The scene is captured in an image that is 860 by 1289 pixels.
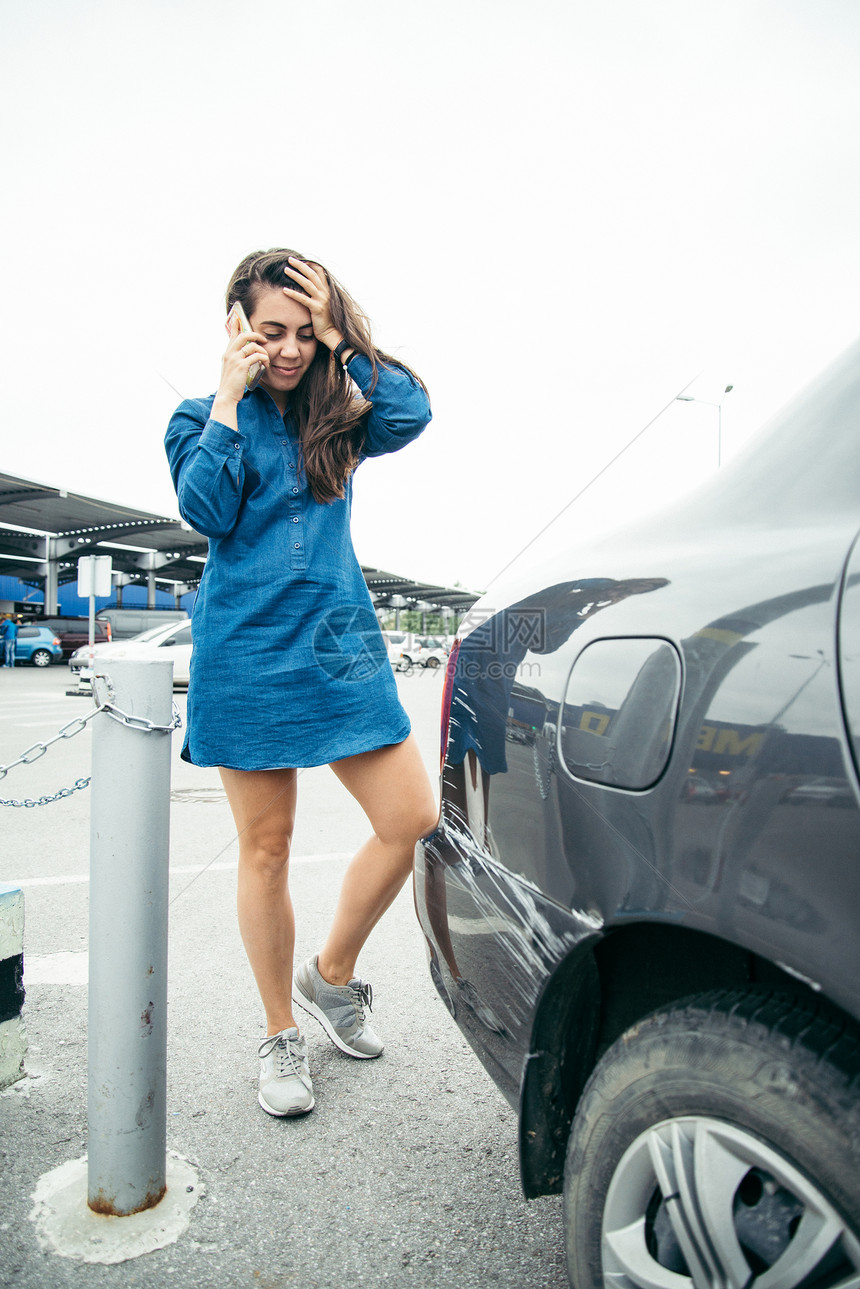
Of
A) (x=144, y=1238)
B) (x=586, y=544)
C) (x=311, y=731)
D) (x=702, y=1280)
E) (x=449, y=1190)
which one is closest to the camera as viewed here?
(x=702, y=1280)

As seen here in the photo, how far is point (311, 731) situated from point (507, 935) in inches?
28.5

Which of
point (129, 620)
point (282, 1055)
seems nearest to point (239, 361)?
point (282, 1055)

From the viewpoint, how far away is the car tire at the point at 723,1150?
84 cm

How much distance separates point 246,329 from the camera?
1855 millimetres

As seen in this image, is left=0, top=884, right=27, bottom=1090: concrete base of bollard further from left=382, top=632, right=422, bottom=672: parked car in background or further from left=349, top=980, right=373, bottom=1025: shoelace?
left=382, top=632, right=422, bottom=672: parked car in background

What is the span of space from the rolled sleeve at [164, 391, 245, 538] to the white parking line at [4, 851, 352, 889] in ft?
7.70

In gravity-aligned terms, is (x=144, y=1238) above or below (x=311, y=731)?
below

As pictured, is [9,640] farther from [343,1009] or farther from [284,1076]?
[284,1076]

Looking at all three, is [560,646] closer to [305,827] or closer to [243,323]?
[243,323]

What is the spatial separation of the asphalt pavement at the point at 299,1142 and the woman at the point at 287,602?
162 millimetres

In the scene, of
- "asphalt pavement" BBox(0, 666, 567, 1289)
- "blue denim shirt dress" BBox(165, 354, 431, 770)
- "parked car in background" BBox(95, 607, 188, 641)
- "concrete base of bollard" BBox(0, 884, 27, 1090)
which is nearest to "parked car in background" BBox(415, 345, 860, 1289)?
"asphalt pavement" BBox(0, 666, 567, 1289)

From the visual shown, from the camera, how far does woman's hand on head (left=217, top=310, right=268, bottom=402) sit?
1803 mm

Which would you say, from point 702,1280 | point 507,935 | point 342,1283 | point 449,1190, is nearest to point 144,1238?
point 342,1283

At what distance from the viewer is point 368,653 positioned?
1.95 metres
